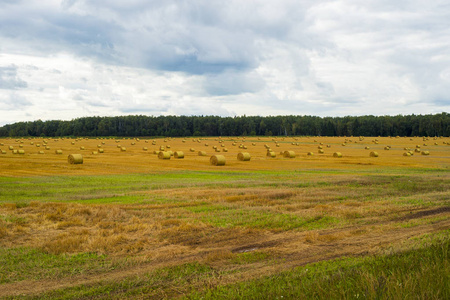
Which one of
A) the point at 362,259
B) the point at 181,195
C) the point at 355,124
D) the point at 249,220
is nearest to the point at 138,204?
the point at 181,195

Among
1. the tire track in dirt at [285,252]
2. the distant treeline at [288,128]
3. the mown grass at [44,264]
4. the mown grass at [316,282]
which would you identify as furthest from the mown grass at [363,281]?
the distant treeline at [288,128]

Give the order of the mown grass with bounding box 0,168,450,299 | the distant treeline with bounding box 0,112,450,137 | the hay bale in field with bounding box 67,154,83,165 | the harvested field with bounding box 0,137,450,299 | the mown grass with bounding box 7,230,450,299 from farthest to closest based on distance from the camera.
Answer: the distant treeline with bounding box 0,112,450,137 → the hay bale in field with bounding box 67,154,83,165 → the harvested field with bounding box 0,137,450,299 → the mown grass with bounding box 0,168,450,299 → the mown grass with bounding box 7,230,450,299

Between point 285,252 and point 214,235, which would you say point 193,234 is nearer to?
point 214,235

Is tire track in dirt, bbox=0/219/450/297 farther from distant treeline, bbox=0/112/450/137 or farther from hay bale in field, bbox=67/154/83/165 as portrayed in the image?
distant treeline, bbox=0/112/450/137

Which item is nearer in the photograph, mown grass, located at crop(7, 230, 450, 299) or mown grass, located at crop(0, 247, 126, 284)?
mown grass, located at crop(7, 230, 450, 299)

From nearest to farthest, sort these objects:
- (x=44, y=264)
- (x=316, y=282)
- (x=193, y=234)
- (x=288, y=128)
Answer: (x=316, y=282) → (x=44, y=264) → (x=193, y=234) → (x=288, y=128)

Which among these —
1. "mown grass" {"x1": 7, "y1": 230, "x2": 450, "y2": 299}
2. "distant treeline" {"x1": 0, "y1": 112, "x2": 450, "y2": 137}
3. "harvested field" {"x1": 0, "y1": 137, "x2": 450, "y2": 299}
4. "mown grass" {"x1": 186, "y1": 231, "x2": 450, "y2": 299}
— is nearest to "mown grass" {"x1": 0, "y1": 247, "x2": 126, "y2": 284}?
"harvested field" {"x1": 0, "y1": 137, "x2": 450, "y2": 299}

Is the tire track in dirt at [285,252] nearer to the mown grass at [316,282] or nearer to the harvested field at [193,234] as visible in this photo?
the harvested field at [193,234]

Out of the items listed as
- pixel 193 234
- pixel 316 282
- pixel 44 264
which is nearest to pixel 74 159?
pixel 193 234

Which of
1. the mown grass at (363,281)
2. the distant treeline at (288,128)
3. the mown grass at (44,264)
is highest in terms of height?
the distant treeline at (288,128)

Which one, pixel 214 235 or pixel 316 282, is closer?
pixel 316 282

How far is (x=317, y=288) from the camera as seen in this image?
6.84 meters

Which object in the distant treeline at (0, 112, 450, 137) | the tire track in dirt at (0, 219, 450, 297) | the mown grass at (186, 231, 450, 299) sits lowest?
the tire track in dirt at (0, 219, 450, 297)

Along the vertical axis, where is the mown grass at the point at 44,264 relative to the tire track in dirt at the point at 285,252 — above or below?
below
